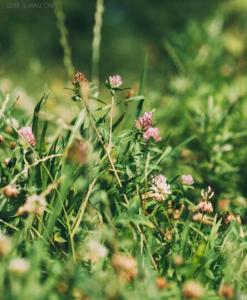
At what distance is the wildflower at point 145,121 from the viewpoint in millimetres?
1568

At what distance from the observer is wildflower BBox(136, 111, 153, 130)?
1568mm

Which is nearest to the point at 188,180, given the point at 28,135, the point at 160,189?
the point at 160,189

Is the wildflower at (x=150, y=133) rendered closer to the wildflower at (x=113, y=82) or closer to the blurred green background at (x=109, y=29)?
the wildflower at (x=113, y=82)

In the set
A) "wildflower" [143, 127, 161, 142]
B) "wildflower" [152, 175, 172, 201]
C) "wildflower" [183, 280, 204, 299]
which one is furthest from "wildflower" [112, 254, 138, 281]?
"wildflower" [143, 127, 161, 142]

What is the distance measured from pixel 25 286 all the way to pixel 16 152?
2.00ft

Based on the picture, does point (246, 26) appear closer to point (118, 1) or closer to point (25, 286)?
point (118, 1)

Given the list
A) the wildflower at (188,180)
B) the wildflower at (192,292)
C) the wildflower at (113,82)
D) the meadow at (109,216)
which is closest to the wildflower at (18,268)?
the meadow at (109,216)

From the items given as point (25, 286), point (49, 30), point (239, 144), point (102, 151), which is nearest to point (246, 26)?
point (49, 30)

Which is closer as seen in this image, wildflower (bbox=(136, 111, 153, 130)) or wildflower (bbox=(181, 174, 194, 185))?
wildflower (bbox=(136, 111, 153, 130))

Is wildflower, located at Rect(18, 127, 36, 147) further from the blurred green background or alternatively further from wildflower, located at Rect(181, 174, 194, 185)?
the blurred green background

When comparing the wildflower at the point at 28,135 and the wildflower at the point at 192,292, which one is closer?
the wildflower at the point at 192,292

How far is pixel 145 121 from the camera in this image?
1.58m

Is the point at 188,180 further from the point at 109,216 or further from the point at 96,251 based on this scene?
the point at 96,251

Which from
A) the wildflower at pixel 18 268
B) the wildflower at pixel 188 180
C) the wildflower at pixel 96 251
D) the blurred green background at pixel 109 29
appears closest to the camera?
the wildflower at pixel 18 268
